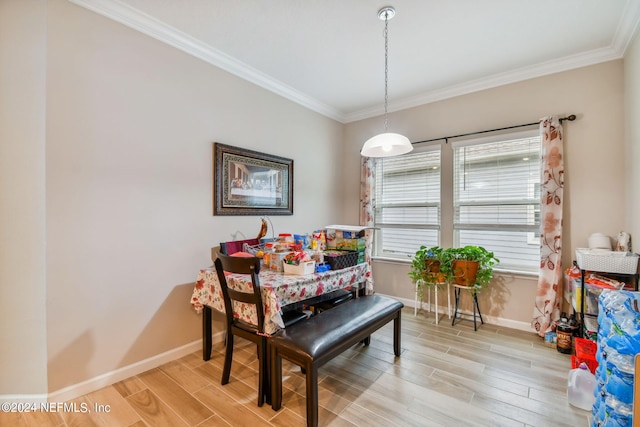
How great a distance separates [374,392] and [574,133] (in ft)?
9.77

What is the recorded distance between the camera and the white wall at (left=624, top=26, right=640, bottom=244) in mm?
2184

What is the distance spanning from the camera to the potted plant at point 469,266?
2.94m

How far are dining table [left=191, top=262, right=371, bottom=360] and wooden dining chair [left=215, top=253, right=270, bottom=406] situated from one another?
57 mm

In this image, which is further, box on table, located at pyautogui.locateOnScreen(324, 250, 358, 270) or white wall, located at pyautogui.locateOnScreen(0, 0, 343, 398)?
box on table, located at pyautogui.locateOnScreen(324, 250, 358, 270)

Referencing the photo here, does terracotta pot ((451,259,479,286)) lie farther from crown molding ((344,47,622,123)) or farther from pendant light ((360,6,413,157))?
crown molding ((344,47,622,123))

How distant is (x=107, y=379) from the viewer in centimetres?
203

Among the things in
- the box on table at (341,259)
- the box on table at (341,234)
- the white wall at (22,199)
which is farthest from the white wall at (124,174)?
the box on table at (341,259)

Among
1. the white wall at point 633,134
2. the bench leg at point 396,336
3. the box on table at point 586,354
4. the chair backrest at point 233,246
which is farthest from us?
the chair backrest at point 233,246

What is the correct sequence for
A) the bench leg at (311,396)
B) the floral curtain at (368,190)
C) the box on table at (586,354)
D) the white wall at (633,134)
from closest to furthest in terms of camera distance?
the bench leg at (311,396)
the box on table at (586,354)
the white wall at (633,134)
the floral curtain at (368,190)

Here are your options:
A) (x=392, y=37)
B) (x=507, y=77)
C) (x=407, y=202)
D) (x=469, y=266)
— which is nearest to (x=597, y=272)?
(x=469, y=266)

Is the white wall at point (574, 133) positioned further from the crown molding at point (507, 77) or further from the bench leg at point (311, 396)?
the bench leg at point (311, 396)

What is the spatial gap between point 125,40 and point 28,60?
24.4 inches

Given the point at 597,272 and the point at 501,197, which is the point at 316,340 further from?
the point at 501,197

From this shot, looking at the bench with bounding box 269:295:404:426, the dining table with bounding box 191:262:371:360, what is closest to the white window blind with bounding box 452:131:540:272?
the dining table with bounding box 191:262:371:360
